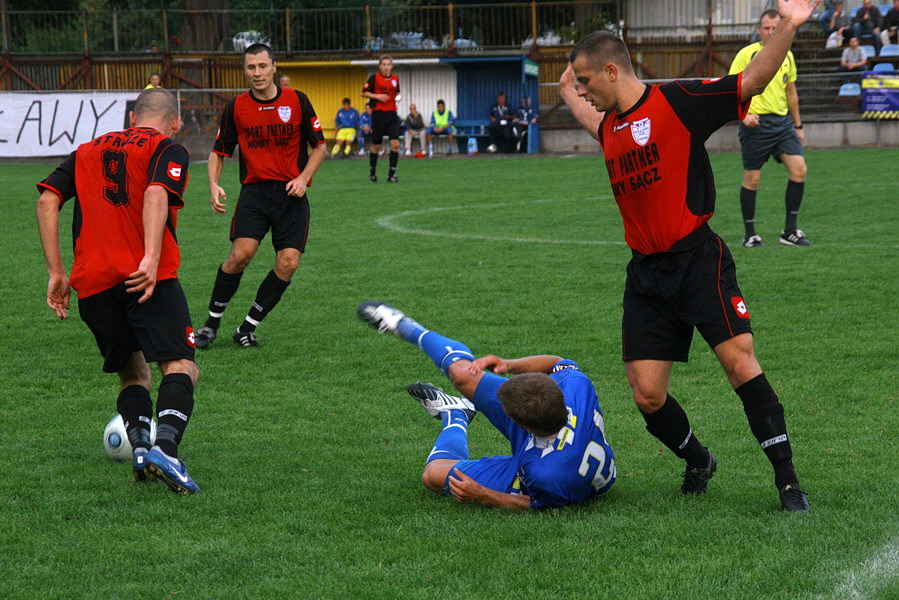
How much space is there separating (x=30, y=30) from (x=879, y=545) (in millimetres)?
33779

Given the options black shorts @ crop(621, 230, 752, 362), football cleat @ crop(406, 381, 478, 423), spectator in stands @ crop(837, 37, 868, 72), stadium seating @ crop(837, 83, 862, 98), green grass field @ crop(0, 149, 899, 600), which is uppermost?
spectator in stands @ crop(837, 37, 868, 72)

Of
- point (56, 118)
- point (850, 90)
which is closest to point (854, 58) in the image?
point (850, 90)

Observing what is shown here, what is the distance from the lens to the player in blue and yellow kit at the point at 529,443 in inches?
181

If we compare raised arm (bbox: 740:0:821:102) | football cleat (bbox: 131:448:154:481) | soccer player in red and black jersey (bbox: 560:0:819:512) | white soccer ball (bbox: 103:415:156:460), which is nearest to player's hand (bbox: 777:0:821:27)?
raised arm (bbox: 740:0:821:102)

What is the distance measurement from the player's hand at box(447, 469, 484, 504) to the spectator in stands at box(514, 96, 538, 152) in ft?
86.4


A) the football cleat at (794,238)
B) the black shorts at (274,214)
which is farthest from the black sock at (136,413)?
the football cleat at (794,238)

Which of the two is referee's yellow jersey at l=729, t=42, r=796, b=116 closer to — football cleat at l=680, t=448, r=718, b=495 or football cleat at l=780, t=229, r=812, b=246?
football cleat at l=780, t=229, r=812, b=246

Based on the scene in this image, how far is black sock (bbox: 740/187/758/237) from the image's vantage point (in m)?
11.9

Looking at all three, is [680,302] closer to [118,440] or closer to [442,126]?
[118,440]

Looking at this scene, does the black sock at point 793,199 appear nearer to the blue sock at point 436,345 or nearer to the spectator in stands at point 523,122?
the blue sock at point 436,345

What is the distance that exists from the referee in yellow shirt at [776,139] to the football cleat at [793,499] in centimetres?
731

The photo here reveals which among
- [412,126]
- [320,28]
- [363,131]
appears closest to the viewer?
[412,126]

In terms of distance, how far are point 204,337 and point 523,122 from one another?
2303 cm

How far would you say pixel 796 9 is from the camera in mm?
4285
